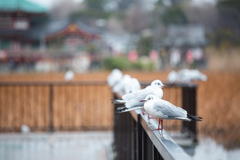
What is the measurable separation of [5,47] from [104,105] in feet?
70.2

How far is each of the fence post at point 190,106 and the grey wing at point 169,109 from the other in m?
2.43

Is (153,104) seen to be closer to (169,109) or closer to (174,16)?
(169,109)

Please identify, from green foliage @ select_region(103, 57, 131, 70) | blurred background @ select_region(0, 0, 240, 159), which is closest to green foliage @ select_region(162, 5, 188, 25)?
blurred background @ select_region(0, 0, 240, 159)

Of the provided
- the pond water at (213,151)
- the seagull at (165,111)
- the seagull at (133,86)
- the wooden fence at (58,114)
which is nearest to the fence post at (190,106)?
the pond water at (213,151)

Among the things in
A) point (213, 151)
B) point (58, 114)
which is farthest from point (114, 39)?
→ point (213, 151)

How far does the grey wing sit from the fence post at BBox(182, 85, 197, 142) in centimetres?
243

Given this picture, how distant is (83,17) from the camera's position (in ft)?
103

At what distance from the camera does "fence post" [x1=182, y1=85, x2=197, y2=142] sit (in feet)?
12.9

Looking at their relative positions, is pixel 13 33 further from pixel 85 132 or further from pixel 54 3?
pixel 85 132

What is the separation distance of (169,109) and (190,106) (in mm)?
2577

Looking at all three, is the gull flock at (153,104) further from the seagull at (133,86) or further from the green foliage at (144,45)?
the green foliage at (144,45)

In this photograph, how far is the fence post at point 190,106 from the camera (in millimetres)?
3921

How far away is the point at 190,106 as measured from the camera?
3975 mm

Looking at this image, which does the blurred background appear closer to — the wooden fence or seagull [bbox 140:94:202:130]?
the wooden fence
